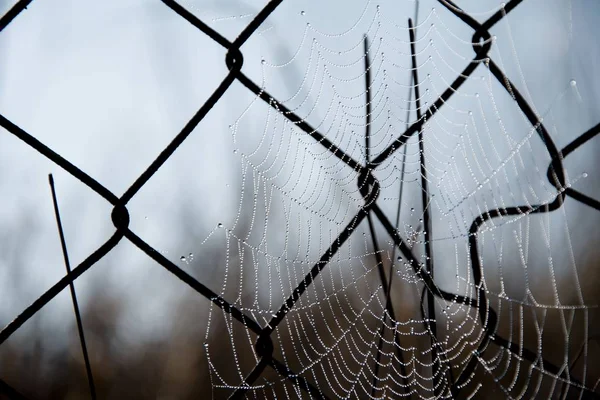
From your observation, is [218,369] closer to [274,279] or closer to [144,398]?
[144,398]

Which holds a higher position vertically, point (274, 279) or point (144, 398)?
point (274, 279)

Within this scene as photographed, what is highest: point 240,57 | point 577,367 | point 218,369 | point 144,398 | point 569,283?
point 569,283

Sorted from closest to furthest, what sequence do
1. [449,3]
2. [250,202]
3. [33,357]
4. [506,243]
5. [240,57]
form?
[240,57]
[449,3]
[33,357]
[250,202]
[506,243]

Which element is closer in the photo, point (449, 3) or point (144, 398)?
point (449, 3)

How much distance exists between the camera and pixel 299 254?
1.36 metres

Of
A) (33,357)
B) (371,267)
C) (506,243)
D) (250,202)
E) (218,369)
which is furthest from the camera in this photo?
(218,369)

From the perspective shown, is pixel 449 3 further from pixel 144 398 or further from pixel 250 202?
pixel 144 398

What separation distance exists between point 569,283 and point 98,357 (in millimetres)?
1458

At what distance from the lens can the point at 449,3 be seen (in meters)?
0.78

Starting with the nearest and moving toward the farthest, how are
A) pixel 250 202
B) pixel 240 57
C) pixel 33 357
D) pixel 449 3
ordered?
pixel 240 57
pixel 449 3
pixel 33 357
pixel 250 202

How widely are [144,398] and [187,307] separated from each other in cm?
30

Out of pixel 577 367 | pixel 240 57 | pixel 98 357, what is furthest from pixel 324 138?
pixel 577 367

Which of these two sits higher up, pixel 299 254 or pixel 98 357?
pixel 299 254

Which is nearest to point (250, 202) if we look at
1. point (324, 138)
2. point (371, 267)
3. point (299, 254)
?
point (299, 254)
